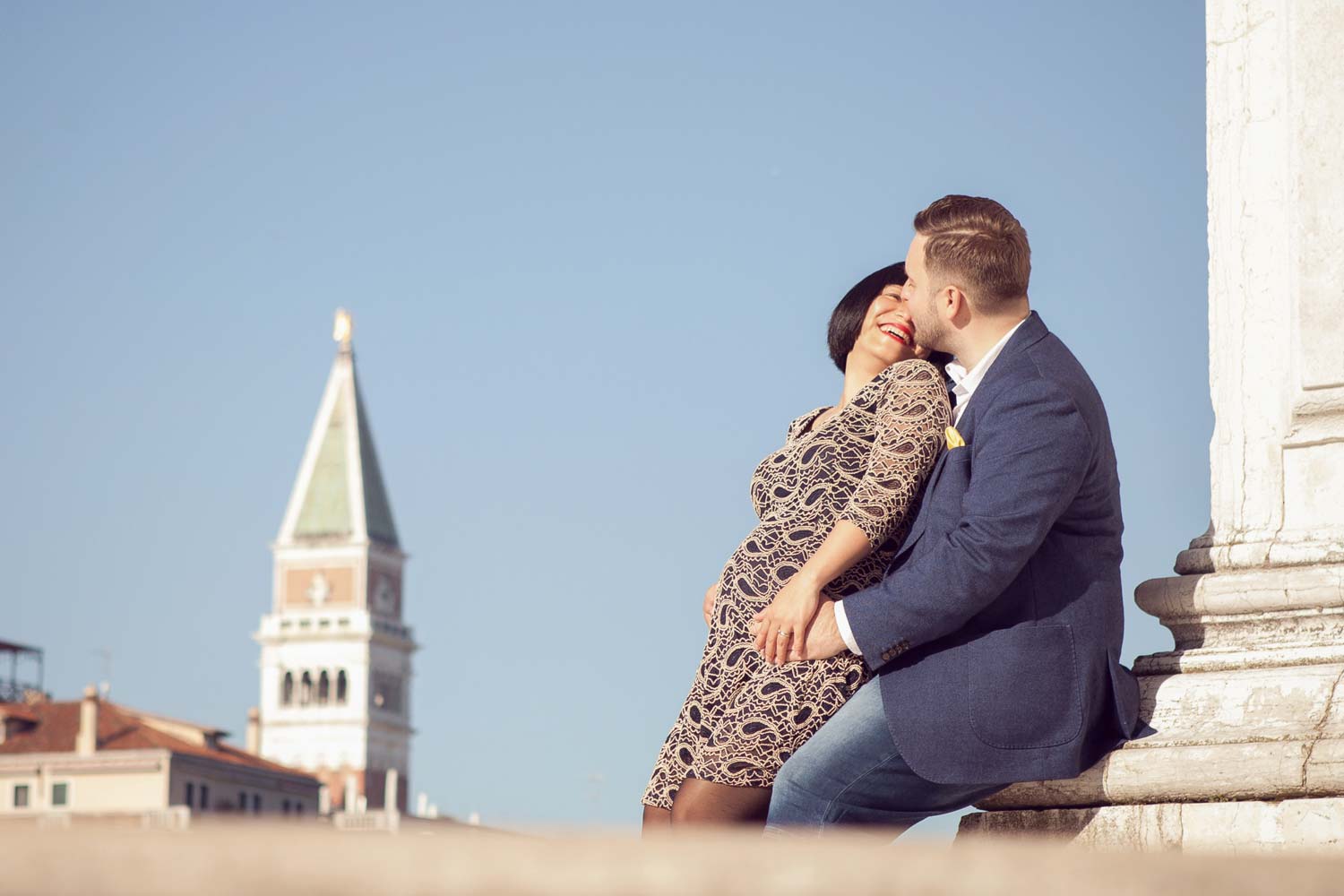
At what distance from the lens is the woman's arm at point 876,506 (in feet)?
7.72

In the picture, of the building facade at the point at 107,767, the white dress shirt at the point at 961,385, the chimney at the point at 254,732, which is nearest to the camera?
the white dress shirt at the point at 961,385

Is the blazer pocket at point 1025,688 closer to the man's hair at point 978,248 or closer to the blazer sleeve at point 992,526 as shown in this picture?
the blazer sleeve at point 992,526

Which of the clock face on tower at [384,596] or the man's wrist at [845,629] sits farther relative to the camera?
the clock face on tower at [384,596]

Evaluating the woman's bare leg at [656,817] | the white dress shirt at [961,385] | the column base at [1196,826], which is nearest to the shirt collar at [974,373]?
the white dress shirt at [961,385]

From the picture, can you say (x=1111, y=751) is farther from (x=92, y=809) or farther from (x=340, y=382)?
(x=340, y=382)

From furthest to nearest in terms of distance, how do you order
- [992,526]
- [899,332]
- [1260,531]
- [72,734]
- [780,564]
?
[72,734] → [899,332] → [1260,531] → [780,564] → [992,526]

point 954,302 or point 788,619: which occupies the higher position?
point 954,302

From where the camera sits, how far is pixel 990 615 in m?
2.31

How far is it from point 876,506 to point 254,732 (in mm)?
72833

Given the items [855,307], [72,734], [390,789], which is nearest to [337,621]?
[390,789]

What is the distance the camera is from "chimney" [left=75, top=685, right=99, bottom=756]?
155 feet

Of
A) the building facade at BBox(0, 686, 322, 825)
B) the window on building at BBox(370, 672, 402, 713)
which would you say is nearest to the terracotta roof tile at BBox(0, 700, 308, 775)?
the building facade at BBox(0, 686, 322, 825)

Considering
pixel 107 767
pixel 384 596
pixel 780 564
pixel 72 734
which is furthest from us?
pixel 384 596

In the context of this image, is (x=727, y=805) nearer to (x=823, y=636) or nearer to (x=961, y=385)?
(x=823, y=636)
